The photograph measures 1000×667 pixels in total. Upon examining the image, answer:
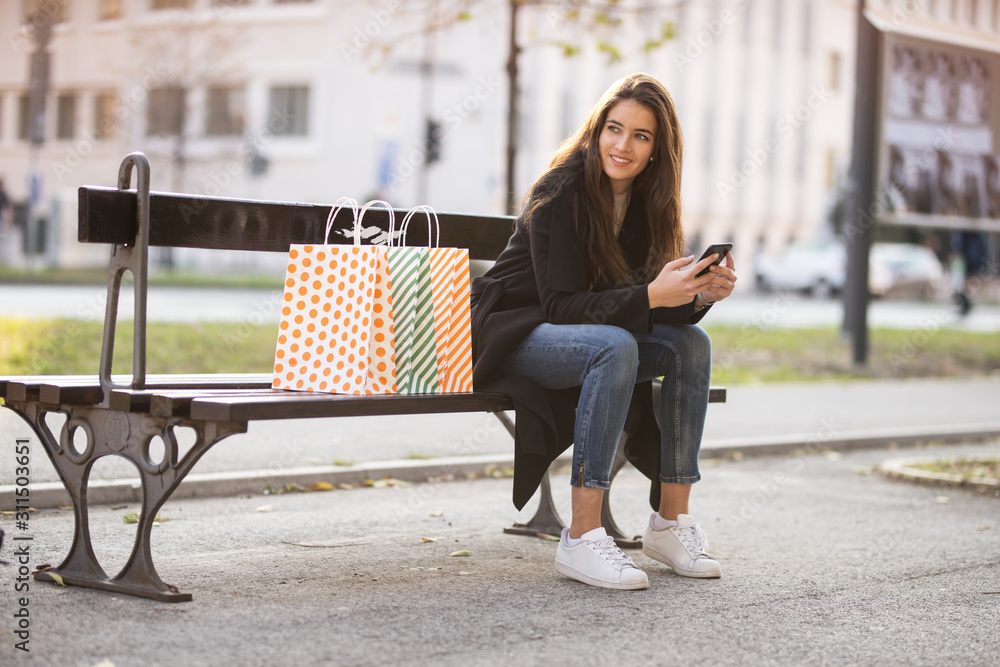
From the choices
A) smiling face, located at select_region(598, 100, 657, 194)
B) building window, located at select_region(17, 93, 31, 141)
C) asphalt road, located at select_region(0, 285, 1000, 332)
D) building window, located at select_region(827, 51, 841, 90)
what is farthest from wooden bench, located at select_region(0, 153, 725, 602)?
building window, located at select_region(827, 51, 841, 90)

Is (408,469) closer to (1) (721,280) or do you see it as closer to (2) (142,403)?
(1) (721,280)

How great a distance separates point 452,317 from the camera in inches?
168

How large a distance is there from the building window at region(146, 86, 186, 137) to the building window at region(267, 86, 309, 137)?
5482 millimetres

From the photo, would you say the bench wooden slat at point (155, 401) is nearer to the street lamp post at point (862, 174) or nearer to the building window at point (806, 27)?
the street lamp post at point (862, 174)

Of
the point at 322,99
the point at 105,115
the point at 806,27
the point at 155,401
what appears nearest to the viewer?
the point at 155,401

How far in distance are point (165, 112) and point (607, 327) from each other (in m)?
29.5

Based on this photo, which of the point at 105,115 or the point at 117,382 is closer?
the point at 117,382

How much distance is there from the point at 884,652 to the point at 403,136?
113 ft

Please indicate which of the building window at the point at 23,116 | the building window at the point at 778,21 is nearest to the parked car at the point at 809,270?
the building window at the point at 778,21

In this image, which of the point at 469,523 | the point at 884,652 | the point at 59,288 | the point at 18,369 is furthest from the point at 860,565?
the point at 59,288

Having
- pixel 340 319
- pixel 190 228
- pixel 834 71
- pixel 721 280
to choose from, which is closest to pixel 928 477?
pixel 721 280

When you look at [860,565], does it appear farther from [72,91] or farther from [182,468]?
[72,91]

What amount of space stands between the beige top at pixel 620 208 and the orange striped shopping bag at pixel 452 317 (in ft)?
2.05

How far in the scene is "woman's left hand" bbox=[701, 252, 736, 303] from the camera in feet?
13.9
